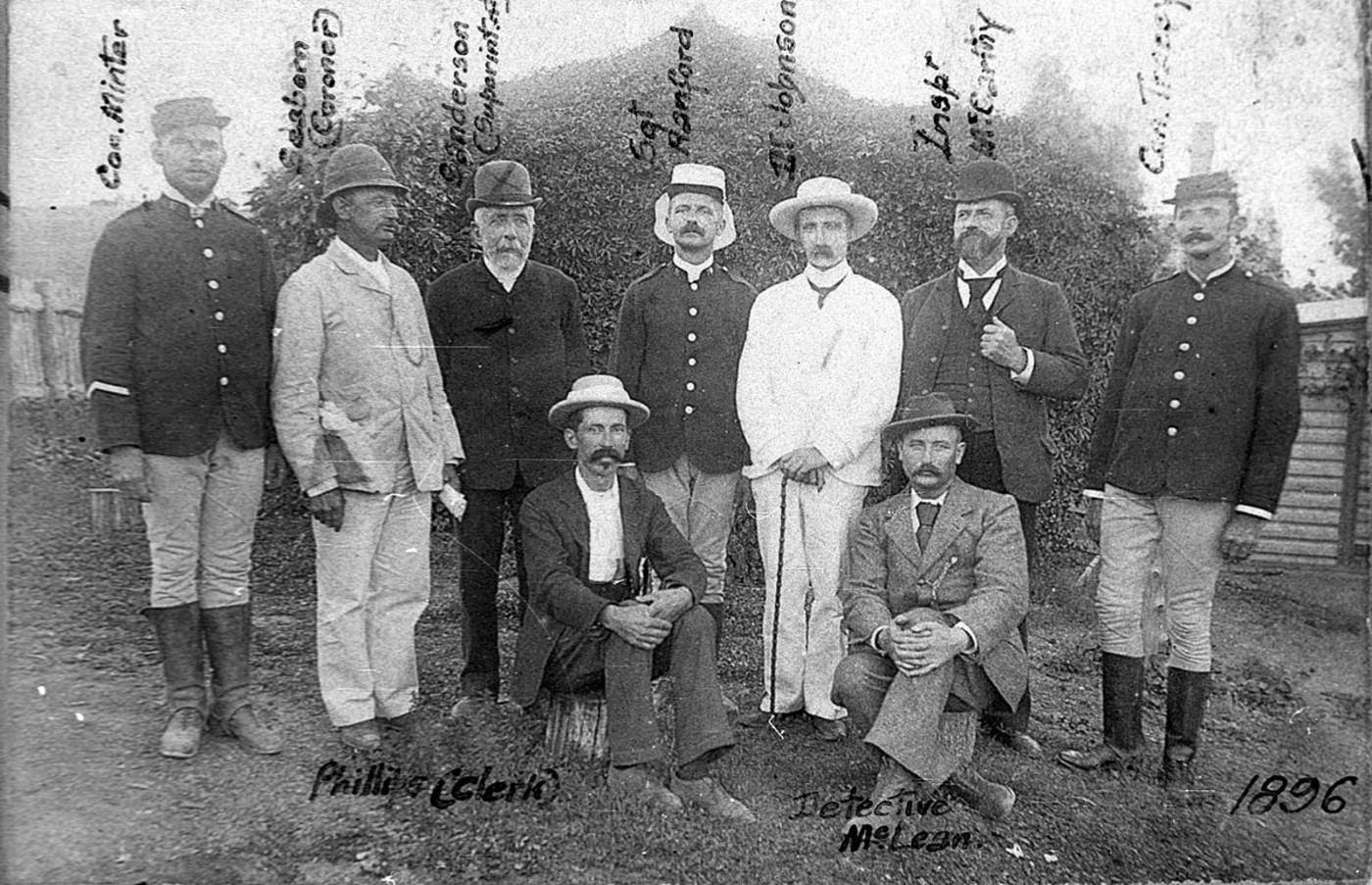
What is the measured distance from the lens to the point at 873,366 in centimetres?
393

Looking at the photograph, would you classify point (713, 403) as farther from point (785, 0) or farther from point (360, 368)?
point (785, 0)

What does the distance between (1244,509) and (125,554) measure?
13.7ft

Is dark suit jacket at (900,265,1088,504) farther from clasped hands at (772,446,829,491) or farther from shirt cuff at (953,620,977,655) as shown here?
shirt cuff at (953,620,977,655)

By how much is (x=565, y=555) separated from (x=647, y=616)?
0.38m

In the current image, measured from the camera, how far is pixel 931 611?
3.68 meters

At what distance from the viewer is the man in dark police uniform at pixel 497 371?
3.80m

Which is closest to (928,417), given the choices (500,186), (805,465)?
(805,465)

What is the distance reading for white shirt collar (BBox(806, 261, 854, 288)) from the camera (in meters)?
3.97

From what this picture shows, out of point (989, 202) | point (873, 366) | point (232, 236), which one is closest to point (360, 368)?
point (232, 236)

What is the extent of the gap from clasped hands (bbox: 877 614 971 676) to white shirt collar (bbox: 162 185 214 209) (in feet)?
9.57

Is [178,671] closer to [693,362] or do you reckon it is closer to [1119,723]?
[693,362]

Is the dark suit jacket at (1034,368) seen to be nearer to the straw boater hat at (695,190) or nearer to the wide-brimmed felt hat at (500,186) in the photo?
the straw boater hat at (695,190)

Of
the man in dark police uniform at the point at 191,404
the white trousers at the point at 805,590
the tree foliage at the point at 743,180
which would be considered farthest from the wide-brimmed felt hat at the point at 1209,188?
the man in dark police uniform at the point at 191,404

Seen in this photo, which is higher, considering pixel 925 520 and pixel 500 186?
pixel 500 186
